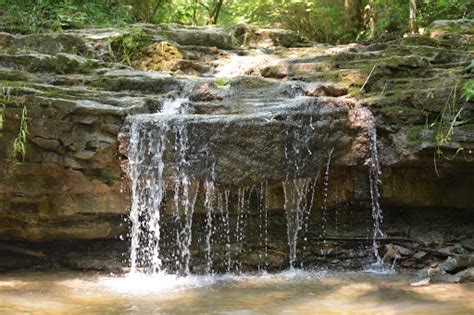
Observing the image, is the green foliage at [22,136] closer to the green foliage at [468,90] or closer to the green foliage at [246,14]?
the green foliage at [246,14]

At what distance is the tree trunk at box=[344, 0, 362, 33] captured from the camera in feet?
46.0

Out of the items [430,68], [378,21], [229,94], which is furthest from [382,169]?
[378,21]

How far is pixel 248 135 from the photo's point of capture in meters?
6.16

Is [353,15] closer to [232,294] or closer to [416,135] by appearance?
[416,135]

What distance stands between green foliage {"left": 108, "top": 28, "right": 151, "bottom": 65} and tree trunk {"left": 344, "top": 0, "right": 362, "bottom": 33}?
268 inches

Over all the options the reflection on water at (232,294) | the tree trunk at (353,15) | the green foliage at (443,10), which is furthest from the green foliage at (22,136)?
the tree trunk at (353,15)

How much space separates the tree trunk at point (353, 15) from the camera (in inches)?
552

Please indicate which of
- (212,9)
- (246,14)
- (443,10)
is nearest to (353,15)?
(443,10)

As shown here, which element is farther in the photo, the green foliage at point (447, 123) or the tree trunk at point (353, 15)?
the tree trunk at point (353, 15)

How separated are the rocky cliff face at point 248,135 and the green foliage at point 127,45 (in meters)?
1.04

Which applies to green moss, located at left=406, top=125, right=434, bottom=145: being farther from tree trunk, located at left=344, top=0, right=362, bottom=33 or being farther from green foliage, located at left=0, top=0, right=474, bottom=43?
tree trunk, located at left=344, top=0, right=362, bottom=33

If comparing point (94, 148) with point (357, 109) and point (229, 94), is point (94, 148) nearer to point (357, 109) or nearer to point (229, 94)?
point (229, 94)

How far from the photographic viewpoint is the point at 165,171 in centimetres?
626

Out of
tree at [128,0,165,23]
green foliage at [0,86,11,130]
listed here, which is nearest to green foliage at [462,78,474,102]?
green foliage at [0,86,11,130]
